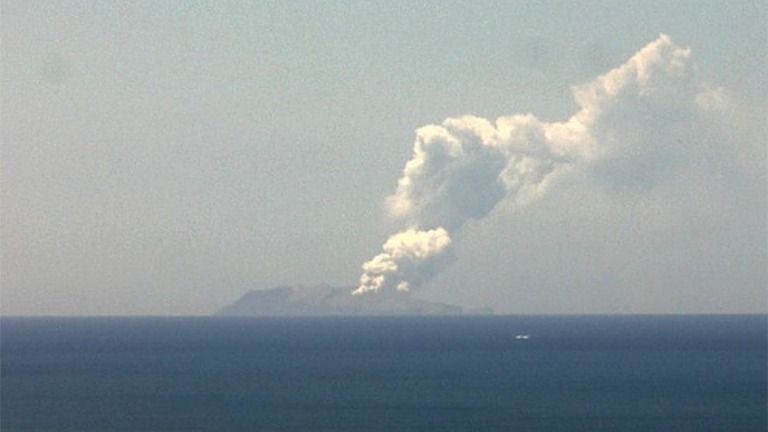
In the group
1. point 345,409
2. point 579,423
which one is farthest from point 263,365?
point 579,423

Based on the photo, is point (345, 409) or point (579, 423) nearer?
point (579, 423)

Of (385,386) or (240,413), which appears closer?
(240,413)

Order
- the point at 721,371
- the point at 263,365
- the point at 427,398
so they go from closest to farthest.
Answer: the point at 427,398 < the point at 721,371 < the point at 263,365

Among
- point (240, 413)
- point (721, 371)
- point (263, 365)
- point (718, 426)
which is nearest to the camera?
point (718, 426)

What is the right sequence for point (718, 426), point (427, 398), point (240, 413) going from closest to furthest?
point (718, 426), point (240, 413), point (427, 398)

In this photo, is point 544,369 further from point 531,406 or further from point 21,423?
point 21,423

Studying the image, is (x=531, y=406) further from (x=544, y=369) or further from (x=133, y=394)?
(x=544, y=369)

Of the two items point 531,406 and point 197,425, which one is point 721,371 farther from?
point 197,425

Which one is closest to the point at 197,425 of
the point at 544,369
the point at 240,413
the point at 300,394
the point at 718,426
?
the point at 240,413

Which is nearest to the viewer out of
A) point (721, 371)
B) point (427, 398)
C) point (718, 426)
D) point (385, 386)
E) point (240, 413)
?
point (718, 426)
